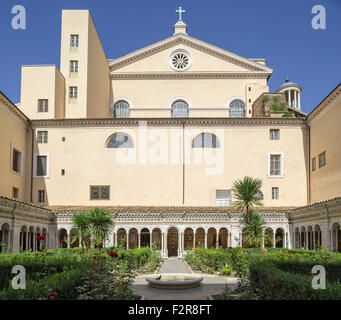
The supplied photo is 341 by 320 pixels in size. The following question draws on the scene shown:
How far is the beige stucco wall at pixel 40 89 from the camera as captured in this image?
112ft

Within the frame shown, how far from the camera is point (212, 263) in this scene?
846 inches

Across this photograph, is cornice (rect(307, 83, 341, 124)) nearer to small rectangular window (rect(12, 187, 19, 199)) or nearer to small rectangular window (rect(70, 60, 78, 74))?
small rectangular window (rect(70, 60, 78, 74))

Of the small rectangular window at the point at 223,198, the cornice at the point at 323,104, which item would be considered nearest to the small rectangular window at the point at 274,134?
the cornice at the point at 323,104

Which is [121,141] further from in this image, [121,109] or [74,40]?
[74,40]

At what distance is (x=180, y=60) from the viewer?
40938 millimetres

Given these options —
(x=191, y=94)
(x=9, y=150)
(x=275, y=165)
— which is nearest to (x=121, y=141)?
(x=9, y=150)

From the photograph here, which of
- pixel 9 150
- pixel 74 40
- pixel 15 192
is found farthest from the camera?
pixel 74 40

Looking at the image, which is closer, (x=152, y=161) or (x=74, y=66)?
(x=152, y=161)

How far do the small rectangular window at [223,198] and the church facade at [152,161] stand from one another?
0.27ft

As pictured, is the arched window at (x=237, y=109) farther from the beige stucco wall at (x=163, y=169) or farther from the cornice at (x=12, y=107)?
the cornice at (x=12, y=107)

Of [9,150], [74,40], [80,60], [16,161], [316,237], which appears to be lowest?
[316,237]

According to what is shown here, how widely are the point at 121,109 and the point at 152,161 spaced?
10.5 metres

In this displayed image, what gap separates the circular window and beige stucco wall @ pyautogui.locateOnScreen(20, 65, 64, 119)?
474 inches

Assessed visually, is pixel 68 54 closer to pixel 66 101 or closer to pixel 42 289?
→ pixel 66 101
